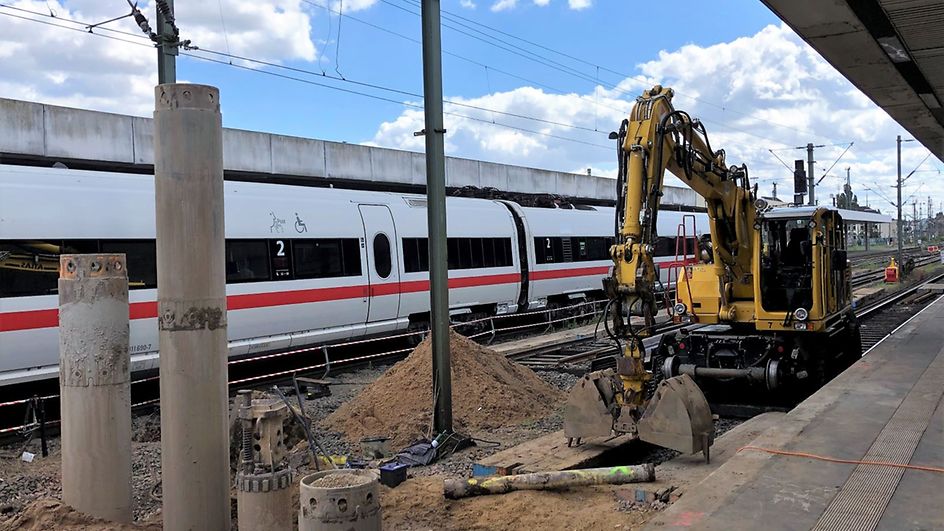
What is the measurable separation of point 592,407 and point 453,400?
289cm

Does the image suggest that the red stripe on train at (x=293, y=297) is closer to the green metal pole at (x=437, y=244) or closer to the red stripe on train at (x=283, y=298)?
the red stripe on train at (x=283, y=298)

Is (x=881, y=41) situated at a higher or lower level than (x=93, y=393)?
higher

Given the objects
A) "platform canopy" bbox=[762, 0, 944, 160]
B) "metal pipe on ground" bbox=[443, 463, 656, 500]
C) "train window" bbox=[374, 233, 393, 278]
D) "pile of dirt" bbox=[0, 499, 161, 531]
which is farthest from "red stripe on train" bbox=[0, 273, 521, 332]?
"platform canopy" bbox=[762, 0, 944, 160]

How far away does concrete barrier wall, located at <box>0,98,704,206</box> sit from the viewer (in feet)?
52.5

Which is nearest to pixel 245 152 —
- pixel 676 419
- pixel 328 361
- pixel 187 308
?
pixel 328 361

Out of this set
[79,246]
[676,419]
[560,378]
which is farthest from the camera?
[560,378]

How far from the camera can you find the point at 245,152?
2025 cm

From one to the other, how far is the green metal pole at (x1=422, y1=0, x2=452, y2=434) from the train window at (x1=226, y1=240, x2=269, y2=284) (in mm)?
5553

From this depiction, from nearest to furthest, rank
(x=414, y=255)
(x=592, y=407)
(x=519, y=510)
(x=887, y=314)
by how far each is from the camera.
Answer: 1. (x=519, y=510)
2. (x=592, y=407)
3. (x=414, y=255)
4. (x=887, y=314)

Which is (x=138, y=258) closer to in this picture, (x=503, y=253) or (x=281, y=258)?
(x=281, y=258)

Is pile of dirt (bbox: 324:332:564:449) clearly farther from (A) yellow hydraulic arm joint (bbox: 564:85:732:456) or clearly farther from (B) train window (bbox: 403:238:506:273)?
(B) train window (bbox: 403:238:506:273)

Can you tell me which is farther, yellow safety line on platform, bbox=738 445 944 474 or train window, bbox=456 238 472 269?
train window, bbox=456 238 472 269

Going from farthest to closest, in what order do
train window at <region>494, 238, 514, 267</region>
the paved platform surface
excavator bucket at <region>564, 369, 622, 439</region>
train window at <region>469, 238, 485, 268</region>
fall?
train window at <region>494, 238, 514, 267</region> → train window at <region>469, 238, 485, 268</region> → excavator bucket at <region>564, 369, 622, 439</region> → the paved platform surface

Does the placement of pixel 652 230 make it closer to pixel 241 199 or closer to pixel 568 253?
pixel 241 199
